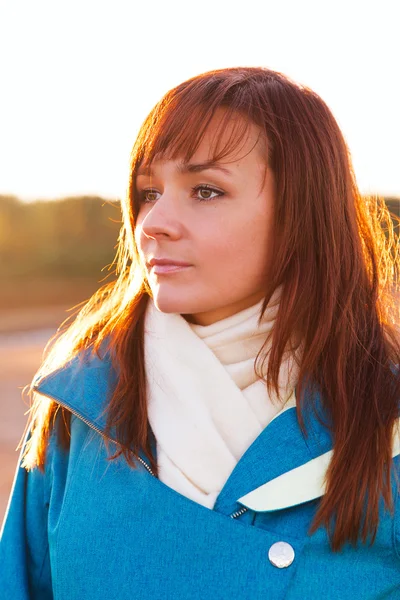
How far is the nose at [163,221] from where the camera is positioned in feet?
5.28

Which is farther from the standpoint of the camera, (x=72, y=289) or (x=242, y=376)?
(x=72, y=289)

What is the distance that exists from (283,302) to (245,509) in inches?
17.6

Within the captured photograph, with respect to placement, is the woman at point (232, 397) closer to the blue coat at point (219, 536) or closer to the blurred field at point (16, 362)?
the blue coat at point (219, 536)

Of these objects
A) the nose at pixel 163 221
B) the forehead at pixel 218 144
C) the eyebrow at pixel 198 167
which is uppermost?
the forehead at pixel 218 144

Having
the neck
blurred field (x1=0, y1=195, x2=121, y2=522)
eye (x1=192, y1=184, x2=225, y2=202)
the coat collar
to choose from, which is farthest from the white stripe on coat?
blurred field (x1=0, y1=195, x2=121, y2=522)

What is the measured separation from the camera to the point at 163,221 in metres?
1.62

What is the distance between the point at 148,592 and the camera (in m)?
1.55

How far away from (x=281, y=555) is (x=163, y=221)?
0.71m

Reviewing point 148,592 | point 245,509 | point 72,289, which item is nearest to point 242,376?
point 245,509

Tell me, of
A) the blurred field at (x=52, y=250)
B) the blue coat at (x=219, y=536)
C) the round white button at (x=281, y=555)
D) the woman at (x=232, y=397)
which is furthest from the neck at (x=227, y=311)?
the blurred field at (x=52, y=250)

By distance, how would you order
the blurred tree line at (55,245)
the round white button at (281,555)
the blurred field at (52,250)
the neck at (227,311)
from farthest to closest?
1. the blurred tree line at (55,245)
2. the blurred field at (52,250)
3. the neck at (227,311)
4. the round white button at (281,555)

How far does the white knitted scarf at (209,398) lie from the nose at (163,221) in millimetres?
222

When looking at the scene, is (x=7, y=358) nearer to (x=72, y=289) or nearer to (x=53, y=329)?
(x=53, y=329)

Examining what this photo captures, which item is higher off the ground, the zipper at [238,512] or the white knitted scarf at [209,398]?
the white knitted scarf at [209,398]
